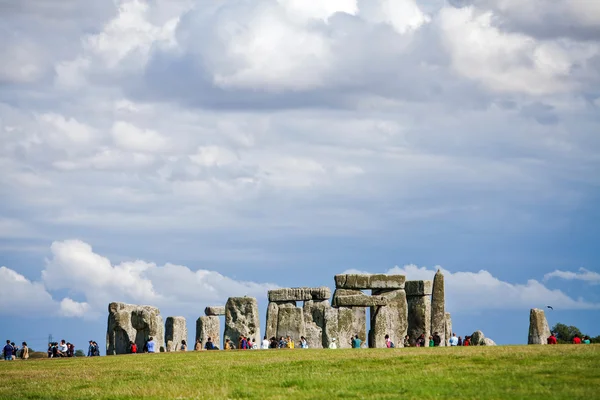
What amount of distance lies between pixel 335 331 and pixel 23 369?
1511cm

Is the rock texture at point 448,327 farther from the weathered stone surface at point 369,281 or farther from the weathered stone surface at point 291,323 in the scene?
the weathered stone surface at point 291,323

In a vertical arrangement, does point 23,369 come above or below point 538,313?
below

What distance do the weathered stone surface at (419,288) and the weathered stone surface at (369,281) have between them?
2.89 feet

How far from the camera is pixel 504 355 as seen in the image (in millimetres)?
29781

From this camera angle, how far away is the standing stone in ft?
167

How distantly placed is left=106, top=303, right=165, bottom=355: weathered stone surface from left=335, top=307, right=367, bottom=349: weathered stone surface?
8.27 m

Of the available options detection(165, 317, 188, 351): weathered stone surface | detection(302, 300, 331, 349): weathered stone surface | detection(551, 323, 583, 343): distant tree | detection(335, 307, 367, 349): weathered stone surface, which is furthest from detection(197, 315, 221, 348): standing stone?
detection(551, 323, 583, 343): distant tree

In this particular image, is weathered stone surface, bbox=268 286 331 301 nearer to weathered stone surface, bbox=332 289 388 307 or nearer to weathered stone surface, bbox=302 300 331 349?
weathered stone surface, bbox=302 300 331 349

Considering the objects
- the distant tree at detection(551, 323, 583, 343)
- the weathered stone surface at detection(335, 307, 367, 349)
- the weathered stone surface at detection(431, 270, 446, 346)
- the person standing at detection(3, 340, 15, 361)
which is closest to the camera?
the person standing at detection(3, 340, 15, 361)

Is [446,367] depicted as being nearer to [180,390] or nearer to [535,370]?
[535,370]

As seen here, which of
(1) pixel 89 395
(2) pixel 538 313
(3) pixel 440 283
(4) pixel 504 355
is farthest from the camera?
(3) pixel 440 283

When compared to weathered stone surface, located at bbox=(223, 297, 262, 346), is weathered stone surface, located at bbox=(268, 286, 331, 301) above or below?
above

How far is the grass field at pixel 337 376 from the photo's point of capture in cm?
2402

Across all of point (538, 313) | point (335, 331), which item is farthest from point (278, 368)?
point (538, 313)
